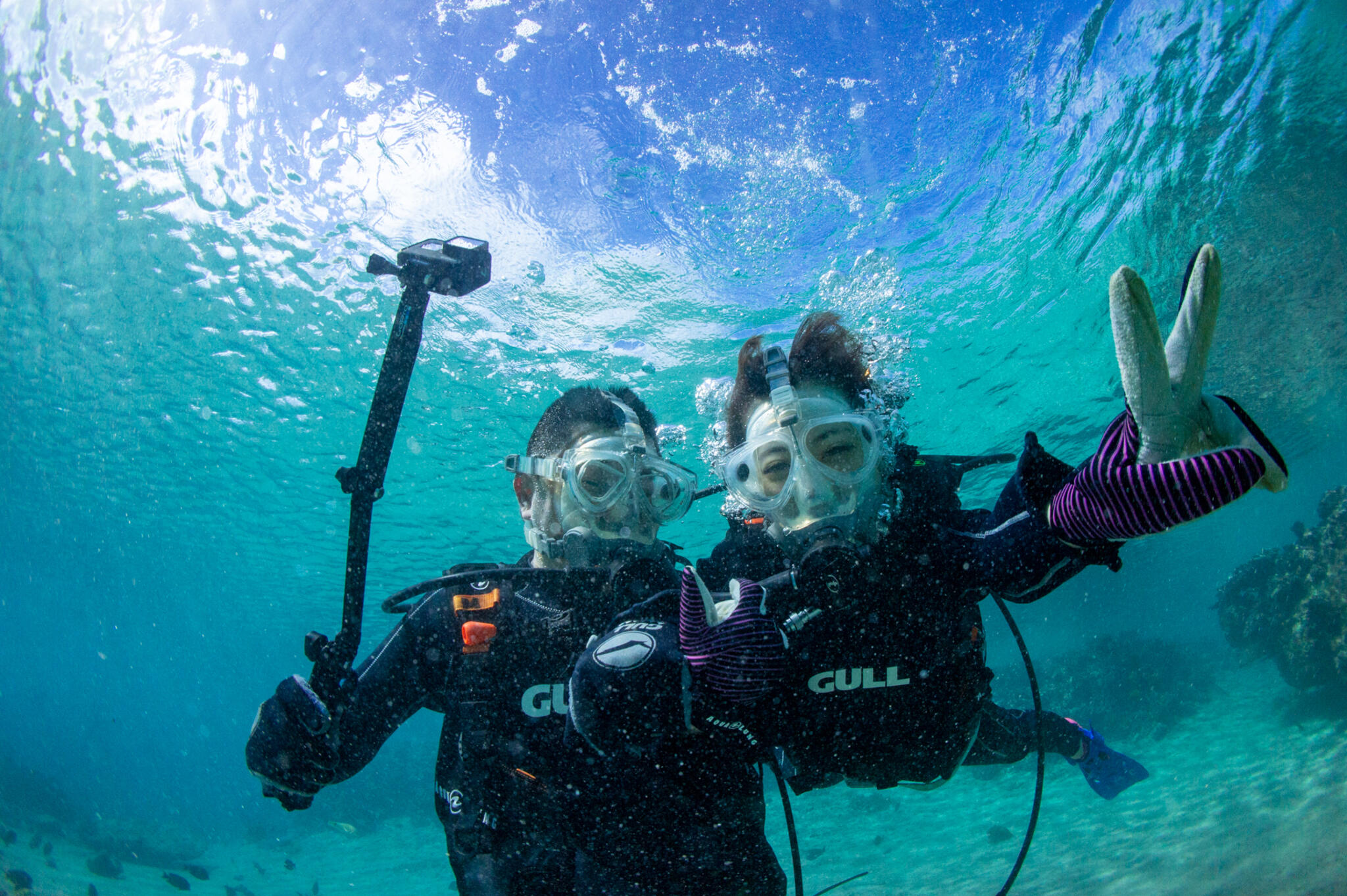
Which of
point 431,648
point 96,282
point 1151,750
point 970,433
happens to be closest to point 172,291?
point 96,282

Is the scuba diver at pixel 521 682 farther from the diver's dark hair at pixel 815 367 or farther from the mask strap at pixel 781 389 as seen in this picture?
the mask strap at pixel 781 389

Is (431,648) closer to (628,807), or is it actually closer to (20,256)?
(628,807)

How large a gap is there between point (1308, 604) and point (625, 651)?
2192 centimetres

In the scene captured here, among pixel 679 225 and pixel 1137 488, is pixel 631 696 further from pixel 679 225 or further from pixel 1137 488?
pixel 679 225

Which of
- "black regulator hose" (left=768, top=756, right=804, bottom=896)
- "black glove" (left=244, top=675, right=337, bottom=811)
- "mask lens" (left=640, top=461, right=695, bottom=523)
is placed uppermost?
"mask lens" (left=640, top=461, right=695, bottom=523)

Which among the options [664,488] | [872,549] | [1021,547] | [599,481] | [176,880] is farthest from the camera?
[176,880]

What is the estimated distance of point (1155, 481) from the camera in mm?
1506

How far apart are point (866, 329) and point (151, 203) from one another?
43.3 feet

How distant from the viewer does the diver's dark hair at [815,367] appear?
3791 millimetres

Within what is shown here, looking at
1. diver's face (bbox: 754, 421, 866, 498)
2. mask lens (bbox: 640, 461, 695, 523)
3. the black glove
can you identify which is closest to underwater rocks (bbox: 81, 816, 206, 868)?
the black glove

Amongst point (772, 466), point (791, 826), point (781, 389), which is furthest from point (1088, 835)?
point (781, 389)

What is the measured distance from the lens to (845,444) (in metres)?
3.44

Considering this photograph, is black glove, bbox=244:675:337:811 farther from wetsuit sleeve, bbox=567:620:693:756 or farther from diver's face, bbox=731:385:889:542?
diver's face, bbox=731:385:889:542

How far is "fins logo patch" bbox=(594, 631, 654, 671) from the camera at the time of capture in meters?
2.03
